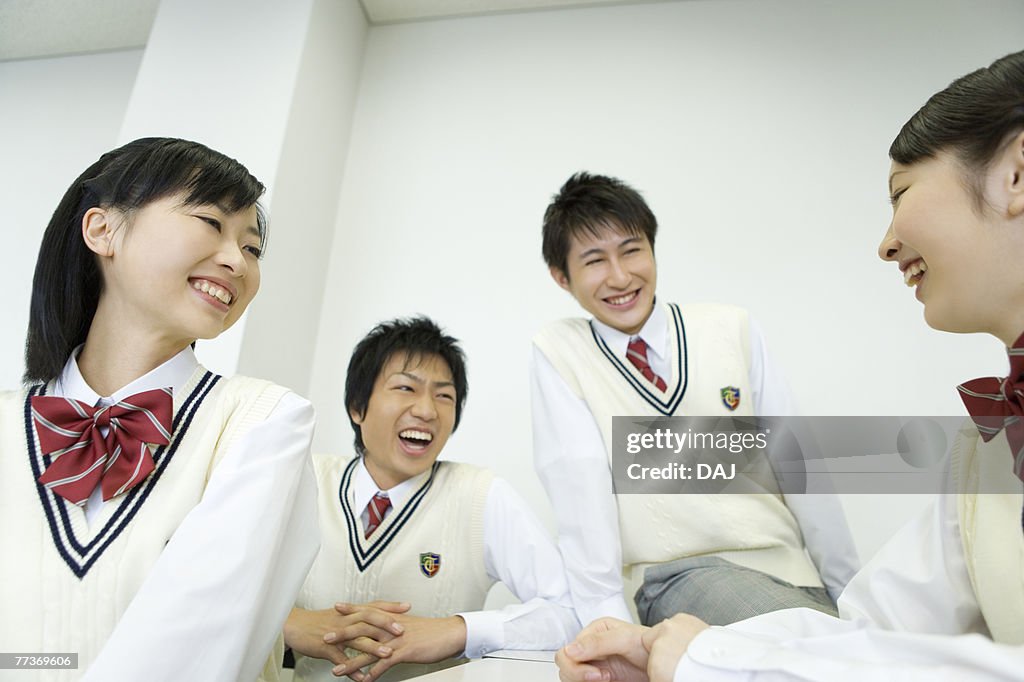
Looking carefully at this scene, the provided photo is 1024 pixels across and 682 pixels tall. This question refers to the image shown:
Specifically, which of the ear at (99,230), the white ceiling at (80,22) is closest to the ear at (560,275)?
the ear at (99,230)

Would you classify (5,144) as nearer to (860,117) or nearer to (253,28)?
(253,28)

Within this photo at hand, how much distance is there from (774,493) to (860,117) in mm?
1756

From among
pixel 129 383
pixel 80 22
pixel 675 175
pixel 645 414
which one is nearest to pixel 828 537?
pixel 645 414

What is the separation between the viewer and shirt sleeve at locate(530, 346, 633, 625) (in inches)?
62.8

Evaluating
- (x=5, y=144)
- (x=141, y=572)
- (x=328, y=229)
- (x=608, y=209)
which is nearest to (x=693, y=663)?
(x=141, y=572)

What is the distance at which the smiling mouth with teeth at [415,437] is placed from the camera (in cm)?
177

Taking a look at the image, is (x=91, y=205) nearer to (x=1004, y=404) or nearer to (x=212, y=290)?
(x=212, y=290)

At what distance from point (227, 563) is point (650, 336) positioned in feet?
3.93

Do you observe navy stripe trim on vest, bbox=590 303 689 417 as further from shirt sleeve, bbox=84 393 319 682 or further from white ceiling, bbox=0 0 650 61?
white ceiling, bbox=0 0 650 61

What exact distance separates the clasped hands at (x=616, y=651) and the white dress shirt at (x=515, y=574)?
675 mm

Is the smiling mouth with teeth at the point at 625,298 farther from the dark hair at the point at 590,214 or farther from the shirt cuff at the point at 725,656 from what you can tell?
the shirt cuff at the point at 725,656

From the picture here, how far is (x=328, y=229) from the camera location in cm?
291

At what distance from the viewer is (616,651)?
86cm

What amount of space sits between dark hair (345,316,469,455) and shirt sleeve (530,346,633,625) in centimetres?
23
